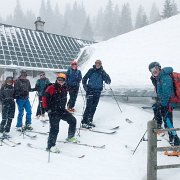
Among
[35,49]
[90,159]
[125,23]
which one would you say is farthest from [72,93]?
[125,23]

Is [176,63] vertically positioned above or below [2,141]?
above

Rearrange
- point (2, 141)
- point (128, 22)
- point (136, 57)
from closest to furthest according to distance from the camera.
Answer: point (2, 141) → point (136, 57) → point (128, 22)

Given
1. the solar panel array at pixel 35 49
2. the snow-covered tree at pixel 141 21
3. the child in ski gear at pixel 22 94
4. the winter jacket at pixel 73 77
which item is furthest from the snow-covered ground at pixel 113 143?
the snow-covered tree at pixel 141 21

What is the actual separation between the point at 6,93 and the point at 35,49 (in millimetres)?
12215

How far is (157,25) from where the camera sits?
709 inches

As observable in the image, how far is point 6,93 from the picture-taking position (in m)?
9.47

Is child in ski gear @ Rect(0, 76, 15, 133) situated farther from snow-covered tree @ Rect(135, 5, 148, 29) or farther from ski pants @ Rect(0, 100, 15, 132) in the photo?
snow-covered tree @ Rect(135, 5, 148, 29)

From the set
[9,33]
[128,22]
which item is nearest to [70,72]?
[9,33]

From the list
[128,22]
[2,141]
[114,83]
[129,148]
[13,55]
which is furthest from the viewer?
[128,22]

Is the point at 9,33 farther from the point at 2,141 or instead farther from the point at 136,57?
the point at 2,141

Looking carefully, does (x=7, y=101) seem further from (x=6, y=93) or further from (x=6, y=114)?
(x=6, y=114)

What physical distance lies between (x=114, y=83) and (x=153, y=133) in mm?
6481

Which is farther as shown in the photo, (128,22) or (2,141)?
(128,22)

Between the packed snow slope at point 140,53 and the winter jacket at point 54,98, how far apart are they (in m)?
3.88
